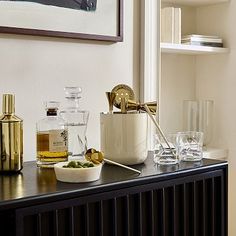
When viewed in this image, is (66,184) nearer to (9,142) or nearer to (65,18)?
(9,142)

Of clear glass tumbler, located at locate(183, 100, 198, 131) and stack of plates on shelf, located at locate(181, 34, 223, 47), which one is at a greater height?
stack of plates on shelf, located at locate(181, 34, 223, 47)

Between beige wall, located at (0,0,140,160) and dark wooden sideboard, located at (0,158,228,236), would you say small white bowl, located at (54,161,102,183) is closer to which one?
dark wooden sideboard, located at (0,158,228,236)

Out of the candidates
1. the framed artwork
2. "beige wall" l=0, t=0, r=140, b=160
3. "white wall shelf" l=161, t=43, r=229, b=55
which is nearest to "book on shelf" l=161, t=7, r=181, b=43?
"white wall shelf" l=161, t=43, r=229, b=55

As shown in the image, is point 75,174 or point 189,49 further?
point 189,49

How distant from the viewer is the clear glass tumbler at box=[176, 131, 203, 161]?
1.42 metres

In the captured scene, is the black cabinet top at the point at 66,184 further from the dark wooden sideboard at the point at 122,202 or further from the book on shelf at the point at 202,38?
the book on shelf at the point at 202,38

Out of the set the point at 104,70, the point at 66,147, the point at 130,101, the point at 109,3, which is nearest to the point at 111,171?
the point at 66,147

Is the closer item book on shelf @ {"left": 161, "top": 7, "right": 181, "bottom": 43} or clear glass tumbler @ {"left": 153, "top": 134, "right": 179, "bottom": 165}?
clear glass tumbler @ {"left": 153, "top": 134, "right": 179, "bottom": 165}

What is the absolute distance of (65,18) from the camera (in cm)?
150

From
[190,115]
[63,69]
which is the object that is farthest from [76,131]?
[190,115]

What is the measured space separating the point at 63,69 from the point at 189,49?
716 millimetres

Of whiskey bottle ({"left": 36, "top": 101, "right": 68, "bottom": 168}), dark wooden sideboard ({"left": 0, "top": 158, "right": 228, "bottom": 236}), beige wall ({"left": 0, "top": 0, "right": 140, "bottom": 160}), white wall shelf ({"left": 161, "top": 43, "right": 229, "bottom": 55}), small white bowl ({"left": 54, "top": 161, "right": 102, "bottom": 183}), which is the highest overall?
white wall shelf ({"left": 161, "top": 43, "right": 229, "bottom": 55})

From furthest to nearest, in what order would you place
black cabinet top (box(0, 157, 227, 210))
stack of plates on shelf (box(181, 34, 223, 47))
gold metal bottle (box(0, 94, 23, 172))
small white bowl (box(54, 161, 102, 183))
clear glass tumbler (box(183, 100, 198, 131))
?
clear glass tumbler (box(183, 100, 198, 131)), stack of plates on shelf (box(181, 34, 223, 47)), gold metal bottle (box(0, 94, 23, 172)), small white bowl (box(54, 161, 102, 183)), black cabinet top (box(0, 157, 227, 210))

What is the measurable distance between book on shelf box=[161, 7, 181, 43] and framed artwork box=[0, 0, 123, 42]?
40 cm
